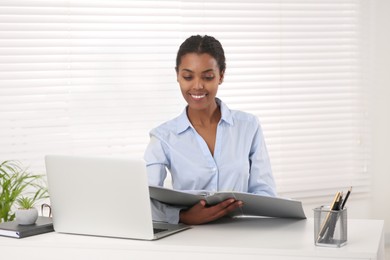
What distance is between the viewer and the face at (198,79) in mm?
2824

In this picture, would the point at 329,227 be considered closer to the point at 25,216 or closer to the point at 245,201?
the point at 245,201

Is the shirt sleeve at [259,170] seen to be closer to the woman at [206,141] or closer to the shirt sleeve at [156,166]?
the woman at [206,141]

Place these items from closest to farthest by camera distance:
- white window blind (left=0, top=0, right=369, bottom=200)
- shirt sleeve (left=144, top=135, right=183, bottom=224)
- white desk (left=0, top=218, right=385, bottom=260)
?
white desk (left=0, top=218, right=385, bottom=260) → shirt sleeve (left=144, top=135, right=183, bottom=224) → white window blind (left=0, top=0, right=369, bottom=200)

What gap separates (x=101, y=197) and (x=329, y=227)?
2.38 ft

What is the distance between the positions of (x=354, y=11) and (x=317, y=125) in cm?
76

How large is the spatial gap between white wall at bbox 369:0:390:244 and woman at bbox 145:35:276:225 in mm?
1906

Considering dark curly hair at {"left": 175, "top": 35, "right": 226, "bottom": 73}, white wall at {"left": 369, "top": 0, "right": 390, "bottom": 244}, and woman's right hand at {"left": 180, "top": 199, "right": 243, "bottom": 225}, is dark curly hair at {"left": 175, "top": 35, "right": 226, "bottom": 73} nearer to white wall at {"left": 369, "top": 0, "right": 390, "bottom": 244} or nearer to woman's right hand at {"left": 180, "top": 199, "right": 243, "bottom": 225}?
woman's right hand at {"left": 180, "top": 199, "right": 243, "bottom": 225}

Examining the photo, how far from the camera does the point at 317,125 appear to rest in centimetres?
460

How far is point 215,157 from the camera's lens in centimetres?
287

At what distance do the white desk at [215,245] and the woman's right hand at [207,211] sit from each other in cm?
5

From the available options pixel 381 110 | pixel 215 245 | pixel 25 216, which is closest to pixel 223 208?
pixel 215 245

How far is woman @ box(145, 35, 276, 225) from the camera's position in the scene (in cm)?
283

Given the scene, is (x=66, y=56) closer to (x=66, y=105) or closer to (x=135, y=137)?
(x=66, y=105)

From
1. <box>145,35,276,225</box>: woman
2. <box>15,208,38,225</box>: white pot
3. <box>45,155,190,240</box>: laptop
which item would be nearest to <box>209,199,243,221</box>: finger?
<box>45,155,190,240</box>: laptop
